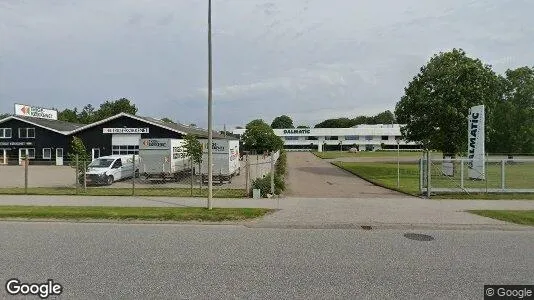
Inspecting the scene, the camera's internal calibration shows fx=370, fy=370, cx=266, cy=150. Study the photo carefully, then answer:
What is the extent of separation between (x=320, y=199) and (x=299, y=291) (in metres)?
9.76

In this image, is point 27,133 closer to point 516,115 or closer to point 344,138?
point 516,115

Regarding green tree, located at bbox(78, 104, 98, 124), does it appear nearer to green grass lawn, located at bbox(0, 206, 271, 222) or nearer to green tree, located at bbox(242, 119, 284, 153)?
green tree, located at bbox(242, 119, 284, 153)

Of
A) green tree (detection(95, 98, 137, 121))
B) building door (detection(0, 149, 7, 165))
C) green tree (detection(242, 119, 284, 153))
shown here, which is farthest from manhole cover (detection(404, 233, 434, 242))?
green tree (detection(95, 98, 137, 121))

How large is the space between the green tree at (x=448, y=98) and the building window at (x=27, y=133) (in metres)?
40.3

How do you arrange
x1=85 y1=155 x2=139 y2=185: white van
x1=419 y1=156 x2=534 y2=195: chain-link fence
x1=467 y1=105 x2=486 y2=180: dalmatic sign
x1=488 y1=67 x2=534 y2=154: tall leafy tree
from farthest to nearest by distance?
1. x1=488 y1=67 x2=534 y2=154: tall leafy tree
2. x1=85 y1=155 x2=139 y2=185: white van
3. x1=467 y1=105 x2=486 y2=180: dalmatic sign
4. x1=419 y1=156 x2=534 y2=195: chain-link fence

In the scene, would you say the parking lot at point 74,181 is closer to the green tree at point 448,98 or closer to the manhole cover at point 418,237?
the manhole cover at point 418,237

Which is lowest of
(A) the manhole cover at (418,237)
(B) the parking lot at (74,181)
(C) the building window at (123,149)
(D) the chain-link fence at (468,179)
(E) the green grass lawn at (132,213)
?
(B) the parking lot at (74,181)

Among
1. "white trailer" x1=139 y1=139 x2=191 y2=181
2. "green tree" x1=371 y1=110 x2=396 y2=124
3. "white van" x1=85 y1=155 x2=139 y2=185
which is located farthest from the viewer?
"green tree" x1=371 y1=110 x2=396 y2=124

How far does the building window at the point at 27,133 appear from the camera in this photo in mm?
42594

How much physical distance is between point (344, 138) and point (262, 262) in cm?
11142

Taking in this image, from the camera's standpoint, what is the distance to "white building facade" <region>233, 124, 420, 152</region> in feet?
364

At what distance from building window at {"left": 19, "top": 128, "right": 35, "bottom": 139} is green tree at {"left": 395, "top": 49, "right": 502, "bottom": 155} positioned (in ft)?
132

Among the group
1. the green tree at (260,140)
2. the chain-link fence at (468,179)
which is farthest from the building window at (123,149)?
the green tree at (260,140)

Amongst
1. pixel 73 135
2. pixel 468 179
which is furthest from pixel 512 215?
pixel 73 135
